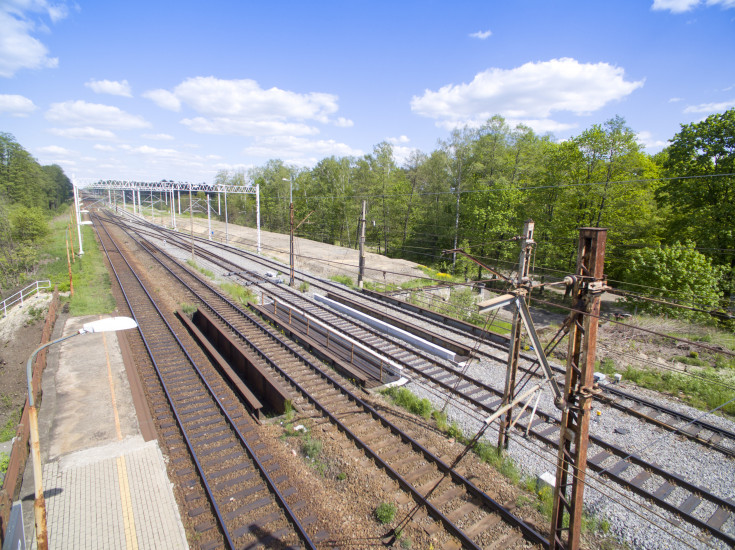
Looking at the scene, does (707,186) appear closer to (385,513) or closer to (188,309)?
(385,513)

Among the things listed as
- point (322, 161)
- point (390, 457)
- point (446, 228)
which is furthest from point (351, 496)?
point (322, 161)

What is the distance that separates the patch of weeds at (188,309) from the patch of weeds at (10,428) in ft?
25.8

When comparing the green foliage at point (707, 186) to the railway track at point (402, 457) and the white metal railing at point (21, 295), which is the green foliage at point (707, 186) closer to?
the railway track at point (402, 457)

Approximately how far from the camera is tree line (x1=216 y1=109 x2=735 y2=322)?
2186 centimetres

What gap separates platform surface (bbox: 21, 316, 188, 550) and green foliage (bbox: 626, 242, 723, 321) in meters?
21.8

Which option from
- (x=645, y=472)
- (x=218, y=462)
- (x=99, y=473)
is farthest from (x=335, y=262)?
(x=645, y=472)

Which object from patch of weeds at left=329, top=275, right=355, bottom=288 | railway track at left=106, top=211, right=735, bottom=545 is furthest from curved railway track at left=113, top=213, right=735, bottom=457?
patch of weeds at left=329, top=275, right=355, bottom=288

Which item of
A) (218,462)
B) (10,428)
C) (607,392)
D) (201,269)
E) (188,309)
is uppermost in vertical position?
(201,269)

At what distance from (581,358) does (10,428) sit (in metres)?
16.6

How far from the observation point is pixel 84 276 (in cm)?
2939

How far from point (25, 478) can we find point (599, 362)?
1789 cm

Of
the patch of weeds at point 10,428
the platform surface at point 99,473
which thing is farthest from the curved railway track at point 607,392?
the patch of weeds at point 10,428

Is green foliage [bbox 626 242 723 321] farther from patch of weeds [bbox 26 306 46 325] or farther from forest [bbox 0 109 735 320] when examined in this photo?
patch of weeds [bbox 26 306 46 325]

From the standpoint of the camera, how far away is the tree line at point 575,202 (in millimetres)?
21859
